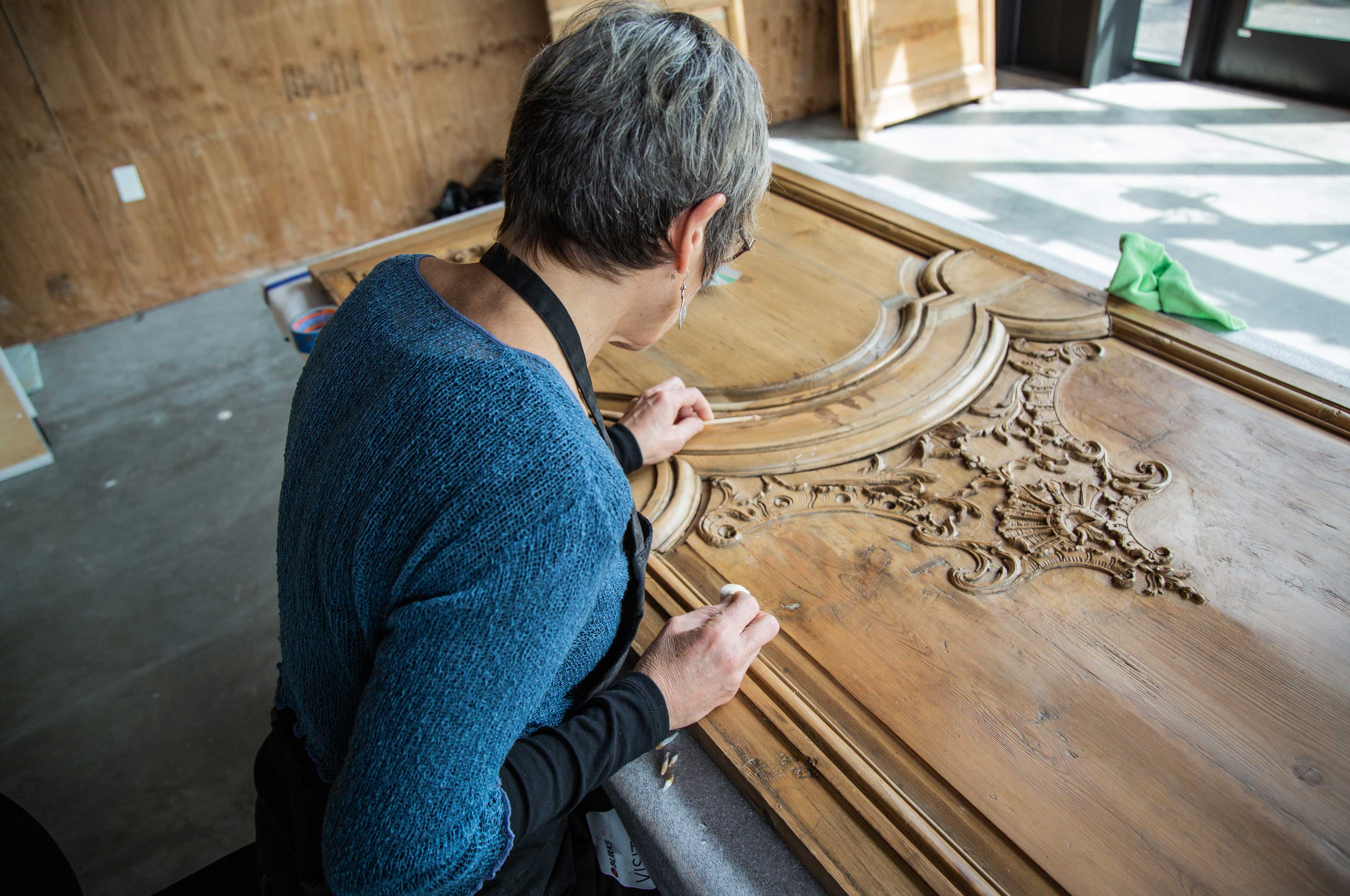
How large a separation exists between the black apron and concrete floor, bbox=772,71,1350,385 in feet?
4.73

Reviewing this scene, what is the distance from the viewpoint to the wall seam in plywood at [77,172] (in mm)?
3283

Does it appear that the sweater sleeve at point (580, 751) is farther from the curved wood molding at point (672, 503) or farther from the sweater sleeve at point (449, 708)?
the curved wood molding at point (672, 503)

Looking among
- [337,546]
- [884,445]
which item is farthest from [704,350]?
[337,546]

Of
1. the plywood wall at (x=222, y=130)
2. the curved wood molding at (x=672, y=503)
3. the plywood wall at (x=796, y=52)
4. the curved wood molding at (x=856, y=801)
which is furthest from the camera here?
the plywood wall at (x=796, y=52)

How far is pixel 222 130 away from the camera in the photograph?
380 cm

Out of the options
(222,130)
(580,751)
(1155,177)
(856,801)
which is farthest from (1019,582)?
(222,130)

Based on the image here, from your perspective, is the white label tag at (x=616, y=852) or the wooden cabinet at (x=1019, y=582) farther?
the white label tag at (x=616, y=852)

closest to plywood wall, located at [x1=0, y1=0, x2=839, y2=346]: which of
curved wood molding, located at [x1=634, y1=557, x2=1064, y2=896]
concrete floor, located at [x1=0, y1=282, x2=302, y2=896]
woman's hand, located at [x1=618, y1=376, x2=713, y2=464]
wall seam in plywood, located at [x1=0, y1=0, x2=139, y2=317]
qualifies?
wall seam in plywood, located at [x1=0, y1=0, x2=139, y2=317]

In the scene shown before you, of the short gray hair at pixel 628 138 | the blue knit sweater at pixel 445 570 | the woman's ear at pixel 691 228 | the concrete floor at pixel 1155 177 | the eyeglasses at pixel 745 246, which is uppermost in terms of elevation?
the short gray hair at pixel 628 138

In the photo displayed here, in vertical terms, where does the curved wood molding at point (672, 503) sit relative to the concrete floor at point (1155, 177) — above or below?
above

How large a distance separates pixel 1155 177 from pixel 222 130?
412 cm

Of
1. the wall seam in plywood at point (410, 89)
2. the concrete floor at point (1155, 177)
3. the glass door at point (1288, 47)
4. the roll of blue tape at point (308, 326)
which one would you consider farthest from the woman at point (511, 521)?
the glass door at point (1288, 47)

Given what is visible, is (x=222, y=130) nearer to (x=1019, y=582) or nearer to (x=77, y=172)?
(x=77, y=172)

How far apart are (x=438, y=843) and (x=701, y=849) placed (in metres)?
0.36
